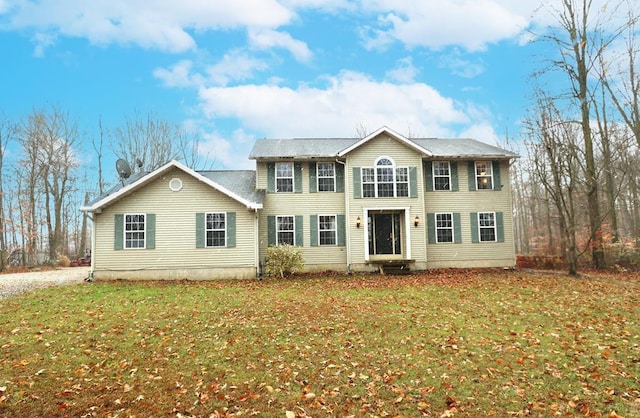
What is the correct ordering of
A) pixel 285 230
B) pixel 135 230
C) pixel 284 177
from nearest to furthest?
pixel 135 230 < pixel 285 230 < pixel 284 177

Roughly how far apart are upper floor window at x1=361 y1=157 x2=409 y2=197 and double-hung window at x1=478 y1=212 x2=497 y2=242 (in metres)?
4.38

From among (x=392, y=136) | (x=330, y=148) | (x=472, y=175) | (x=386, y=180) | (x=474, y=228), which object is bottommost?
(x=474, y=228)

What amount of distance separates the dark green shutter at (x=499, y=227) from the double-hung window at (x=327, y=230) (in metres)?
8.39

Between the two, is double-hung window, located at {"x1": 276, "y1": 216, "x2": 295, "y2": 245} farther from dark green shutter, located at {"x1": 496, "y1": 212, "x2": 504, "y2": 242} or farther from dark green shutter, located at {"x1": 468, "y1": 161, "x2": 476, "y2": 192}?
dark green shutter, located at {"x1": 496, "y1": 212, "x2": 504, "y2": 242}

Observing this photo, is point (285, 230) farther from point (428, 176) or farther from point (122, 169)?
point (122, 169)

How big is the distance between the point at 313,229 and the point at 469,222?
8019 millimetres

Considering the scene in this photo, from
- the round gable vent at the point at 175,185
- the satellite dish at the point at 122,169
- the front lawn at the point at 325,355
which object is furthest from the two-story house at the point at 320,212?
the front lawn at the point at 325,355

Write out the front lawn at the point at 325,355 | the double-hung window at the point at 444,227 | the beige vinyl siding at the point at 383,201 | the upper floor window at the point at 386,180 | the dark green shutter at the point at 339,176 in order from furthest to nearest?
the double-hung window at the point at 444,227, the dark green shutter at the point at 339,176, the upper floor window at the point at 386,180, the beige vinyl siding at the point at 383,201, the front lawn at the point at 325,355

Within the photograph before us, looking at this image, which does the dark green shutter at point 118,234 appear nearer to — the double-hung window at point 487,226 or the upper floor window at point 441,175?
the upper floor window at point 441,175

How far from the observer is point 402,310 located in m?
9.63

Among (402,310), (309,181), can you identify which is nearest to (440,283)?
(402,310)

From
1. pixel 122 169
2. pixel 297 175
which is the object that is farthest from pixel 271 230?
pixel 122 169

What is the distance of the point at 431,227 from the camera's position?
18.5m

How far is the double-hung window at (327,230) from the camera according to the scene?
17906 millimetres
